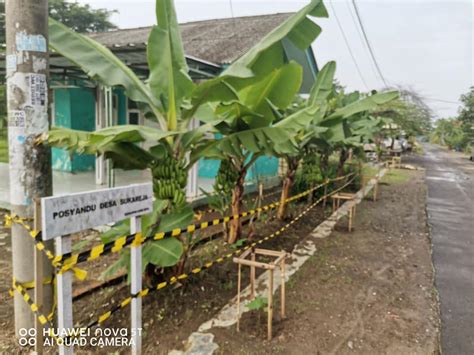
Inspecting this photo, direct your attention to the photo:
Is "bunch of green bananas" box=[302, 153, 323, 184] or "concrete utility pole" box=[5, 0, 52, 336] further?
"bunch of green bananas" box=[302, 153, 323, 184]

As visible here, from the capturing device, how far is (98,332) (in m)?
3.17

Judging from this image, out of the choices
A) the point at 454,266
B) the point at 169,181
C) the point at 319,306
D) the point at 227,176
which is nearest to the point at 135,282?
the point at 169,181

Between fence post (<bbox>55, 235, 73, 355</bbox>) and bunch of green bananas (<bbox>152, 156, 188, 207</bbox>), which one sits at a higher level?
bunch of green bananas (<bbox>152, 156, 188, 207</bbox>)

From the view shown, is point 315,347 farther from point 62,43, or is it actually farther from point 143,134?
point 62,43

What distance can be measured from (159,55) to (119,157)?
1095mm

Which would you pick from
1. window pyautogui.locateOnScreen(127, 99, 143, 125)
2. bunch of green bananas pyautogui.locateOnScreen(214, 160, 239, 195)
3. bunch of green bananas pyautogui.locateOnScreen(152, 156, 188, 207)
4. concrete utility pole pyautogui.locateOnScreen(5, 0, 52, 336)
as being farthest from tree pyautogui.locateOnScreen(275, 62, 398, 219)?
window pyautogui.locateOnScreen(127, 99, 143, 125)

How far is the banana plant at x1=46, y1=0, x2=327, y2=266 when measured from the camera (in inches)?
127

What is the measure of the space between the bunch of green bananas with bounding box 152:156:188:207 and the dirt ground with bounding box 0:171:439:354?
1.14 metres

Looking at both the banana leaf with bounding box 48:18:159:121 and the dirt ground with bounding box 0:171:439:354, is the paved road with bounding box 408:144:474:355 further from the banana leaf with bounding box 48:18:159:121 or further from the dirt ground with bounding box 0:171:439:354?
the banana leaf with bounding box 48:18:159:121

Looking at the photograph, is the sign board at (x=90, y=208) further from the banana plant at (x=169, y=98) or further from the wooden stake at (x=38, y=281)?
the banana plant at (x=169, y=98)

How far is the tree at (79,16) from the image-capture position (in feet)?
89.5

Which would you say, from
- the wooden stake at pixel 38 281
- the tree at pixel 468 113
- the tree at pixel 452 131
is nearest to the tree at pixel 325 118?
the wooden stake at pixel 38 281

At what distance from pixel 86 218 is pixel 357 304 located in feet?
10.7

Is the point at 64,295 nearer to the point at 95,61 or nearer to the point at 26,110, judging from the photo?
the point at 26,110
